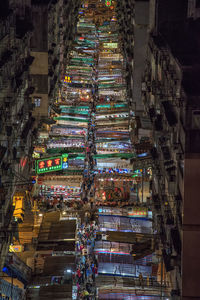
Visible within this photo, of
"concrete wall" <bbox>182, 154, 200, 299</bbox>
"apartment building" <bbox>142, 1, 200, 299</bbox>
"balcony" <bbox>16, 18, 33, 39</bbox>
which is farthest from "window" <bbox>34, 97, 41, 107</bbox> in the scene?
"concrete wall" <bbox>182, 154, 200, 299</bbox>

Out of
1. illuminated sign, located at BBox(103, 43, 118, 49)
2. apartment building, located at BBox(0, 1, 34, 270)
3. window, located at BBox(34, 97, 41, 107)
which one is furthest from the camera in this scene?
illuminated sign, located at BBox(103, 43, 118, 49)

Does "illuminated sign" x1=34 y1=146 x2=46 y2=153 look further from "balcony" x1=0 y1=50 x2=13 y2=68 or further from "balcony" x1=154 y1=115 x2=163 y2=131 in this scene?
"balcony" x1=154 y1=115 x2=163 y2=131

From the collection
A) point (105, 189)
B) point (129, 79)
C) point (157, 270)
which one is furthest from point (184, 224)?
point (129, 79)

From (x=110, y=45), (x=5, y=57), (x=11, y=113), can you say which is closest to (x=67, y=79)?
(x=110, y=45)

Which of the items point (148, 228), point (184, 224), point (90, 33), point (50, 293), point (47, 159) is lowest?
point (50, 293)

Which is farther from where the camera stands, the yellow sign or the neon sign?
the neon sign

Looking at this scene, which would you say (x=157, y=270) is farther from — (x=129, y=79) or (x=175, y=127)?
(x=129, y=79)

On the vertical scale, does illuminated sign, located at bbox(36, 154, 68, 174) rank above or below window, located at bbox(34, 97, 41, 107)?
below

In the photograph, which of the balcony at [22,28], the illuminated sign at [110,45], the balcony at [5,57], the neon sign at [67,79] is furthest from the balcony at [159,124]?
the illuminated sign at [110,45]

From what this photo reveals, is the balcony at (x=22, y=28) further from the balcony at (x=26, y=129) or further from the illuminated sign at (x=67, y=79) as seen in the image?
the illuminated sign at (x=67, y=79)
